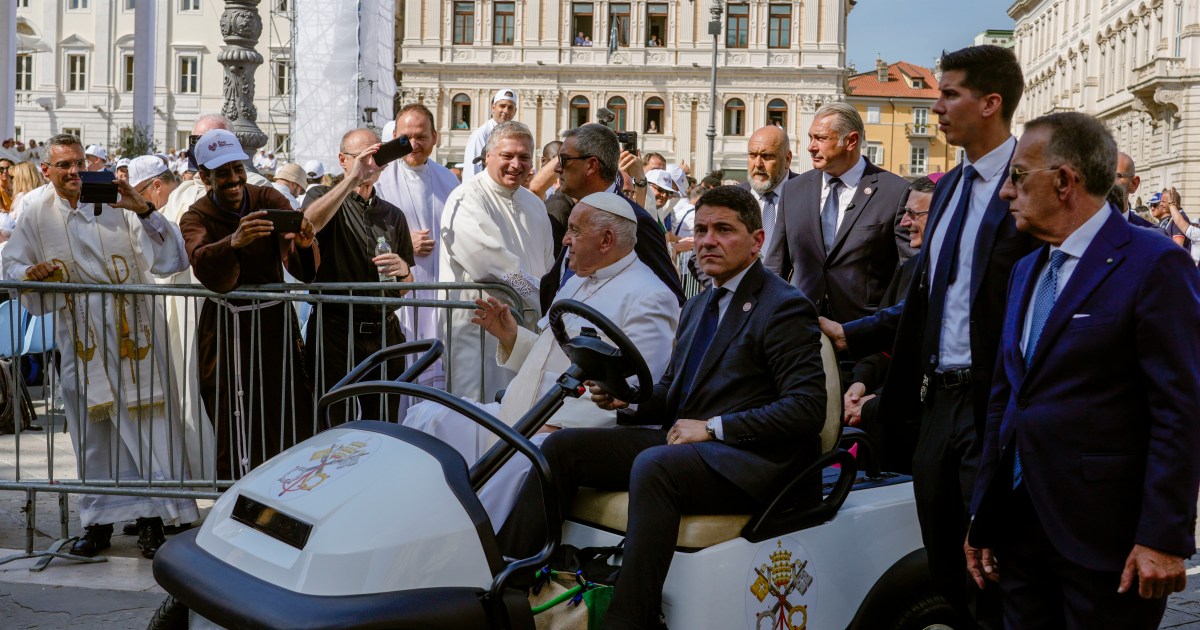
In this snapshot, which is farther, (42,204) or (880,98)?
(880,98)

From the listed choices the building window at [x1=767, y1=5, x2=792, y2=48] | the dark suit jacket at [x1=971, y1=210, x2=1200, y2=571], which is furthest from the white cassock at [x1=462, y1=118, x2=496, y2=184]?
the building window at [x1=767, y1=5, x2=792, y2=48]

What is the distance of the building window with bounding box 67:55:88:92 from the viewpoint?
209ft

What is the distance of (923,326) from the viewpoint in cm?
365

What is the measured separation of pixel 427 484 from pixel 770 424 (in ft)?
3.82

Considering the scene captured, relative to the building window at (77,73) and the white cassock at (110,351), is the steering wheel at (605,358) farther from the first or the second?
the building window at (77,73)

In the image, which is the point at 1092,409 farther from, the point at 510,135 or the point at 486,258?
the point at 510,135

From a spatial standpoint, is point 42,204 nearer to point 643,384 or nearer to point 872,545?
point 643,384

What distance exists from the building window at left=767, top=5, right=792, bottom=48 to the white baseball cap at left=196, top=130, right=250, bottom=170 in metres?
62.2

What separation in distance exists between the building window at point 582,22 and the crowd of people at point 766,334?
60960mm

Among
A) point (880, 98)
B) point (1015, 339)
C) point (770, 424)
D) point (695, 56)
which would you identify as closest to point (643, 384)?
point (770, 424)

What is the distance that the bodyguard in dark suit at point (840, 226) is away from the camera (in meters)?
5.54

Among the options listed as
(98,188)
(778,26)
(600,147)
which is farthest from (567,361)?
(778,26)

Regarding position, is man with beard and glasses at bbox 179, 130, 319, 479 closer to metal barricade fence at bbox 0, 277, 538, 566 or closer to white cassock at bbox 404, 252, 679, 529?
metal barricade fence at bbox 0, 277, 538, 566

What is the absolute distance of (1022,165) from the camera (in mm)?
3018
